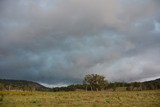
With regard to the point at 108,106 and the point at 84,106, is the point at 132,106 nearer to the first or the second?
the point at 108,106

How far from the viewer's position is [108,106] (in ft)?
94.6

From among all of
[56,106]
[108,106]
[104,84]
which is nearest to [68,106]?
[56,106]

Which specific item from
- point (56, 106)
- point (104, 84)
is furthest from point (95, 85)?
point (56, 106)

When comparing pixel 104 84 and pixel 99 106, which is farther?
pixel 104 84

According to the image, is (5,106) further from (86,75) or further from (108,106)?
(86,75)

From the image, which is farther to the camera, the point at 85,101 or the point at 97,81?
the point at 97,81

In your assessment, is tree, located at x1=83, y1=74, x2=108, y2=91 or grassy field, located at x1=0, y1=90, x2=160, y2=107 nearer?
grassy field, located at x1=0, y1=90, x2=160, y2=107

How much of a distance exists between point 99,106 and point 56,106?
4.22 metres

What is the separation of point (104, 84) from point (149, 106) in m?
143

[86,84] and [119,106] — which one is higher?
[86,84]

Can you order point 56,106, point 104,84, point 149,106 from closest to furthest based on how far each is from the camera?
point 149,106 → point 56,106 → point 104,84

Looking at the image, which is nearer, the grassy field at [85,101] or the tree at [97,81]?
the grassy field at [85,101]

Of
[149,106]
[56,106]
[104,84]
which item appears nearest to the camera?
[149,106]

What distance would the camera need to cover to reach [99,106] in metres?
28.5
